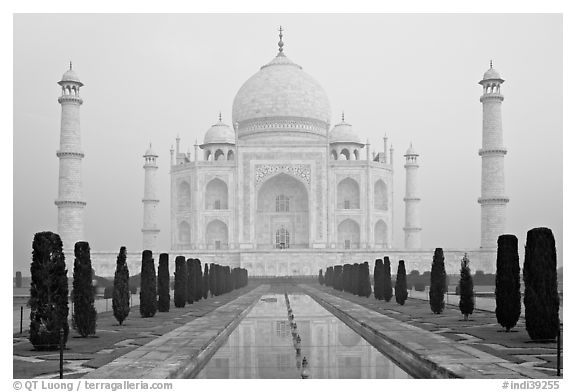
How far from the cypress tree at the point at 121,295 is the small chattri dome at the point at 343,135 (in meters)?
31.2

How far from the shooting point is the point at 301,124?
4194 cm

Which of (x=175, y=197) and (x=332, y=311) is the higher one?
(x=175, y=197)

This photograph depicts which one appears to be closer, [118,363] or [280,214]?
[118,363]

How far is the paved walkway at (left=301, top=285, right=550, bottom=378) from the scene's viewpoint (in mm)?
6867

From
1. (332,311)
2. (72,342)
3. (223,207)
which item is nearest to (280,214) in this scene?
(223,207)

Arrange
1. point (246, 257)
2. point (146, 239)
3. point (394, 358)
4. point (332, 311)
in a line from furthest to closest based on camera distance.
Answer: point (146, 239)
point (246, 257)
point (332, 311)
point (394, 358)

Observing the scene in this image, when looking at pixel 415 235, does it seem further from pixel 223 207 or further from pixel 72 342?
pixel 72 342

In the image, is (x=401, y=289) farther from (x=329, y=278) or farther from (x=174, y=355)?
(x=329, y=278)

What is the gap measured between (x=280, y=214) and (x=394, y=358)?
3269cm

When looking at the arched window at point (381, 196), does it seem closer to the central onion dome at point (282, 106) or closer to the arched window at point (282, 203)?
the central onion dome at point (282, 106)

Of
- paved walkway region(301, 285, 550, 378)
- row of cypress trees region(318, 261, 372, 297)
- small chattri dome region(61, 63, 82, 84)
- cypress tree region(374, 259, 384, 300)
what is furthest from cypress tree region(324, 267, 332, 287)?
paved walkway region(301, 285, 550, 378)

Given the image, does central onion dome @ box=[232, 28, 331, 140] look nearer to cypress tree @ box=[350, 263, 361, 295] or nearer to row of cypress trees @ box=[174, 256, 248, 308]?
row of cypress trees @ box=[174, 256, 248, 308]

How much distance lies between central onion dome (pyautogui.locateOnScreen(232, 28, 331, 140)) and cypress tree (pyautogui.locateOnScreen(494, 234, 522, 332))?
30203 millimetres

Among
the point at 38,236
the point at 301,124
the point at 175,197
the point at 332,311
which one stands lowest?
the point at 332,311
